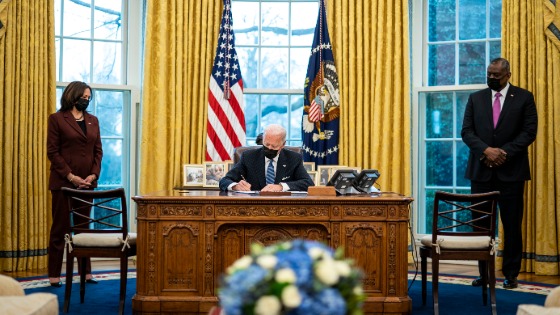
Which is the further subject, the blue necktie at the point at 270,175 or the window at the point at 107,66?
the window at the point at 107,66

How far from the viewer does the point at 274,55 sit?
8227 mm

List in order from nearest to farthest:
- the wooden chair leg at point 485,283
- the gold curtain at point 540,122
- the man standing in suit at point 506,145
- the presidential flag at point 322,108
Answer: the wooden chair leg at point 485,283 < the man standing in suit at point 506,145 < the gold curtain at point 540,122 < the presidential flag at point 322,108

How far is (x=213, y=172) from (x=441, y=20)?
2.83 meters

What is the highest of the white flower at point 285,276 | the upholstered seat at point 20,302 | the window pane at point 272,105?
the window pane at point 272,105

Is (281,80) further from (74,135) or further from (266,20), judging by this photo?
(74,135)

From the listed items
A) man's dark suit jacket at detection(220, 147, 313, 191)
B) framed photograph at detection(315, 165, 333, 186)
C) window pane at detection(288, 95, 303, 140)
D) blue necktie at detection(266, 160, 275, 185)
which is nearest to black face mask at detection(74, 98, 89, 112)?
man's dark suit jacket at detection(220, 147, 313, 191)

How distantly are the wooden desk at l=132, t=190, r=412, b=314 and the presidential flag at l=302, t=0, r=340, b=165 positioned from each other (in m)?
2.75

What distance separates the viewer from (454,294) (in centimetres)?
595

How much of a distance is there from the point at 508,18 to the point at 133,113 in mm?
3824

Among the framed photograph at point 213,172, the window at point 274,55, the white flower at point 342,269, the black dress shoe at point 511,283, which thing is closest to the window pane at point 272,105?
the window at point 274,55

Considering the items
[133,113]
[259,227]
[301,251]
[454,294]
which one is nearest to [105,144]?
[133,113]

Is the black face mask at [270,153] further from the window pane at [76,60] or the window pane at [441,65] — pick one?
the window pane at [76,60]

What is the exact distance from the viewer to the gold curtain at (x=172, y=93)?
7.66 meters

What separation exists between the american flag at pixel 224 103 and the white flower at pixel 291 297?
19.3 feet
